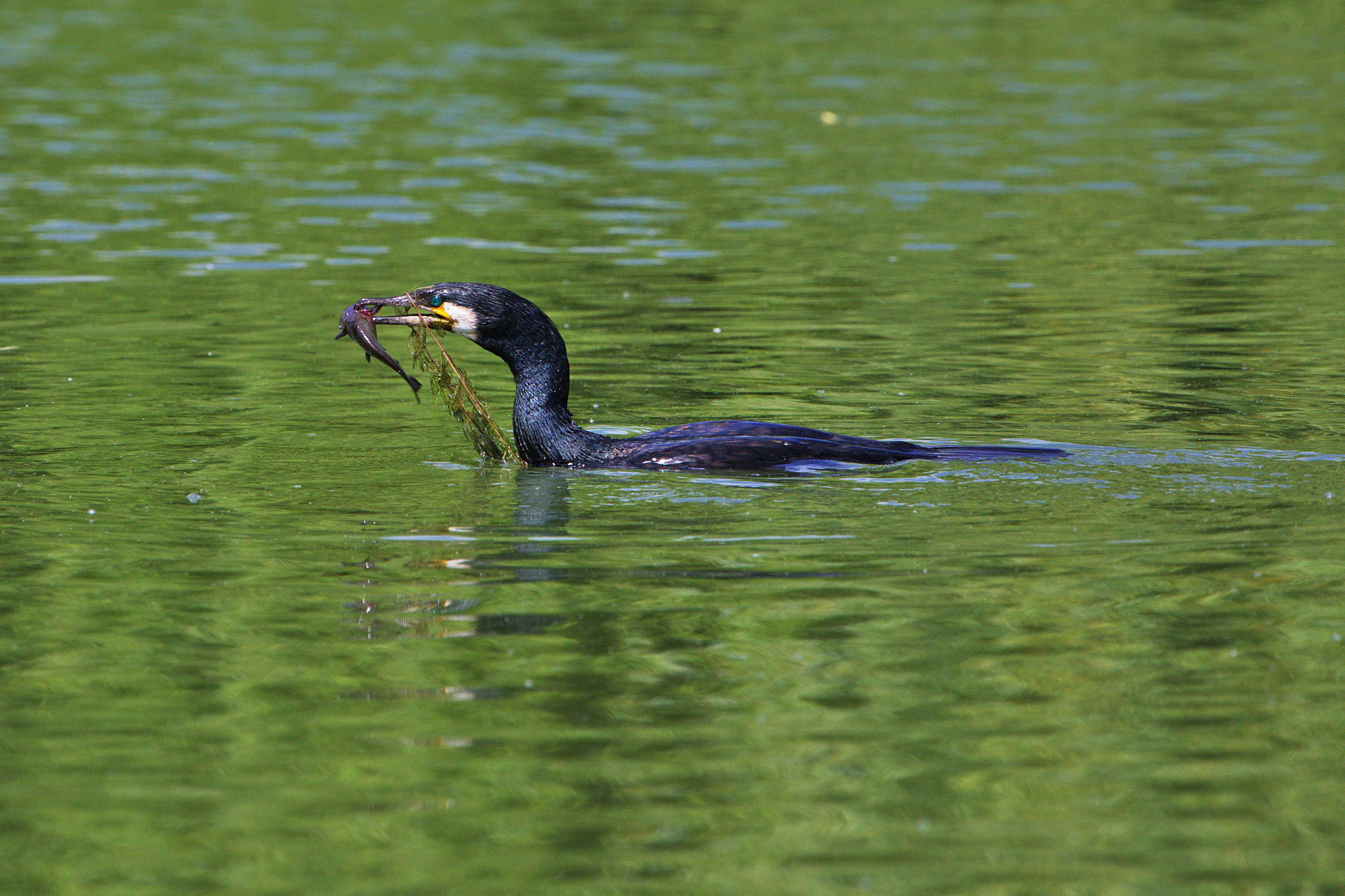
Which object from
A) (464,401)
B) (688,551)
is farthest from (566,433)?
(688,551)

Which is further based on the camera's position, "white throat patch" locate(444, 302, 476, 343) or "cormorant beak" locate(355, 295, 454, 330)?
"white throat patch" locate(444, 302, 476, 343)

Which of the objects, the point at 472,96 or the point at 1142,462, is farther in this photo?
the point at 472,96

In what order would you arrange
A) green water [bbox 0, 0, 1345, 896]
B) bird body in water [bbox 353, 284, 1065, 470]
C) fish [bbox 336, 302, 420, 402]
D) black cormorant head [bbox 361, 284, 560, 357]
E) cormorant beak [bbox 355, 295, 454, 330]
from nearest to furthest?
green water [bbox 0, 0, 1345, 896]
bird body in water [bbox 353, 284, 1065, 470]
fish [bbox 336, 302, 420, 402]
cormorant beak [bbox 355, 295, 454, 330]
black cormorant head [bbox 361, 284, 560, 357]

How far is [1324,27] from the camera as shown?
133 ft

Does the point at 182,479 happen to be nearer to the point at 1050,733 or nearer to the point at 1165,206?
the point at 1050,733

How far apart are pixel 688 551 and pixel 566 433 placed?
237 centimetres

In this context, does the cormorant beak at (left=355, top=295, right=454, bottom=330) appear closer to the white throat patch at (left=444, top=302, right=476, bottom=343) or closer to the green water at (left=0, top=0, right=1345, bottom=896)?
the white throat patch at (left=444, top=302, right=476, bottom=343)

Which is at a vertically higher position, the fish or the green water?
the fish

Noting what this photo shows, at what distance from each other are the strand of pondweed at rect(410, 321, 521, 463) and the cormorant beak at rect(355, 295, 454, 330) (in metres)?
0.08

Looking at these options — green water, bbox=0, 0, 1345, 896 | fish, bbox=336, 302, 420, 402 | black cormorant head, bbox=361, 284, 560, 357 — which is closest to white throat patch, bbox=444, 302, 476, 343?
black cormorant head, bbox=361, 284, 560, 357

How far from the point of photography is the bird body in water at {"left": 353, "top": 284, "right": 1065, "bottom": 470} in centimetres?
1093

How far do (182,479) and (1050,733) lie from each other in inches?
224

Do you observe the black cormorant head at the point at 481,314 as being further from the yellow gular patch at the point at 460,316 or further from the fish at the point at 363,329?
the fish at the point at 363,329

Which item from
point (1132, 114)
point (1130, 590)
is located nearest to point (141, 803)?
point (1130, 590)
